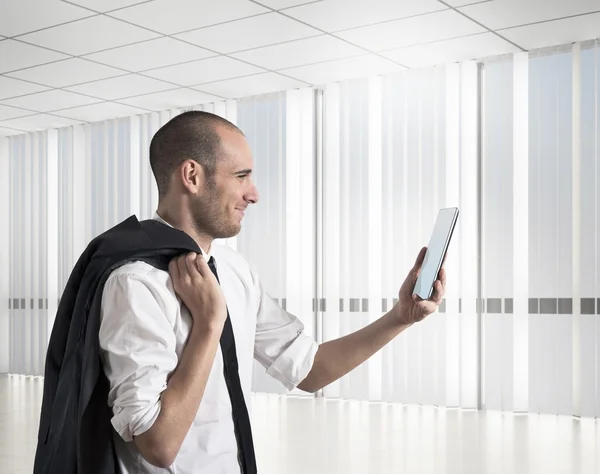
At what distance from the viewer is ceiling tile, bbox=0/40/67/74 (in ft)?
21.7

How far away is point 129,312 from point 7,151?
1004cm

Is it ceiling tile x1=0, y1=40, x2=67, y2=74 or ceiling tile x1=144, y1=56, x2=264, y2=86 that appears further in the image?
ceiling tile x1=144, y1=56, x2=264, y2=86

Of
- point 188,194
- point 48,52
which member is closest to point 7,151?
point 48,52

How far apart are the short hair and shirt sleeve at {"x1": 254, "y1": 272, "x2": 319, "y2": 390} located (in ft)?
1.15

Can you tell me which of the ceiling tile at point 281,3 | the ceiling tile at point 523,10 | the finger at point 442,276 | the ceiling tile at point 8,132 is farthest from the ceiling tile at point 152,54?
the finger at point 442,276

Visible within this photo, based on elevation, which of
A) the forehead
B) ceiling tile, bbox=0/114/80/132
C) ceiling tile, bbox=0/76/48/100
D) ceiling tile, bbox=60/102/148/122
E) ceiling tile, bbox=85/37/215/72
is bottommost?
the forehead

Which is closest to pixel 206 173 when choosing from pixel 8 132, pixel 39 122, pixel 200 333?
pixel 200 333

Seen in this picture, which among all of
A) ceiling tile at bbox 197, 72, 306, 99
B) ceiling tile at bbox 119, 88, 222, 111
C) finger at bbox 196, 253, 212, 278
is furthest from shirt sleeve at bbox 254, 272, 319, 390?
ceiling tile at bbox 119, 88, 222, 111

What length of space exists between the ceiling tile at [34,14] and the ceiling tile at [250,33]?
867 mm

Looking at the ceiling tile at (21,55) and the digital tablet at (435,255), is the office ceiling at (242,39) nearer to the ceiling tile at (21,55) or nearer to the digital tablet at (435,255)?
the ceiling tile at (21,55)

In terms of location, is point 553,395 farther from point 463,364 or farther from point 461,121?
point 461,121

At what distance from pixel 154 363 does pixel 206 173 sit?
1.50ft

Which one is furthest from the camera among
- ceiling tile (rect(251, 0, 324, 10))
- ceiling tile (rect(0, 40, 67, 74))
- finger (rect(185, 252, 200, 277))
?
ceiling tile (rect(0, 40, 67, 74))

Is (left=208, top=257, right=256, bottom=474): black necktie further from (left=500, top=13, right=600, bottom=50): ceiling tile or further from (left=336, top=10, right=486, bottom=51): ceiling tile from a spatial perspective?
(left=500, top=13, right=600, bottom=50): ceiling tile
